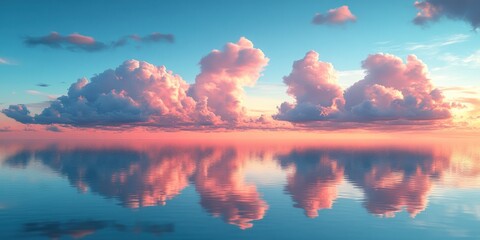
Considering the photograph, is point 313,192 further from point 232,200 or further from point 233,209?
point 233,209

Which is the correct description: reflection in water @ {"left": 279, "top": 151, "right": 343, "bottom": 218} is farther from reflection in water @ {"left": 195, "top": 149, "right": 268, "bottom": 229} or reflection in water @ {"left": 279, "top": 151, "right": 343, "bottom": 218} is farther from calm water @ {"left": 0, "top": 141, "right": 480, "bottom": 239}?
reflection in water @ {"left": 195, "top": 149, "right": 268, "bottom": 229}

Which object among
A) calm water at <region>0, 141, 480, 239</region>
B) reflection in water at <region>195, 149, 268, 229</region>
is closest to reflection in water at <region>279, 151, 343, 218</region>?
calm water at <region>0, 141, 480, 239</region>

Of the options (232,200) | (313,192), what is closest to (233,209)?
(232,200)

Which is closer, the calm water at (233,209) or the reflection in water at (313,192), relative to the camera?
the calm water at (233,209)

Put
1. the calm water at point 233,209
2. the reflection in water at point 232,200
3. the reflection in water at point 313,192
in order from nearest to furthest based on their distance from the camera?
1. the calm water at point 233,209
2. the reflection in water at point 232,200
3. the reflection in water at point 313,192

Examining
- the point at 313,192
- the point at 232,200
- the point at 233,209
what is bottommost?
the point at 313,192

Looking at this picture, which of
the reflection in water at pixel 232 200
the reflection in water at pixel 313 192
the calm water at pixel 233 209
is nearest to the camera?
the calm water at pixel 233 209

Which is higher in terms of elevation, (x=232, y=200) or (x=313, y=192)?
(x=232, y=200)

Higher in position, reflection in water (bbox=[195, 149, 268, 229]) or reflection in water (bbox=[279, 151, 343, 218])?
reflection in water (bbox=[195, 149, 268, 229])

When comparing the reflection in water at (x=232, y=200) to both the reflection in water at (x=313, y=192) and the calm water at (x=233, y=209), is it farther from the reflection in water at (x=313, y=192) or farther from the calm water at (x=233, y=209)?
the reflection in water at (x=313, y=192)

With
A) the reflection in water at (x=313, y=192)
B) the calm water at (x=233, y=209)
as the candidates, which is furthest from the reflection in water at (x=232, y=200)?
the reflection in water at (x=313, y=192)

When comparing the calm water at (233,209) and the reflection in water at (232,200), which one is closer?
the calm water at (233,209)

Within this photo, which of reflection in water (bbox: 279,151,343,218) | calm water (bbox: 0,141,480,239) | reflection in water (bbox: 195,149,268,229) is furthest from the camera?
reflection in water (bbox: 279,151,343,218)

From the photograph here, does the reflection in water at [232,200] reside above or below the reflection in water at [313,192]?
above
